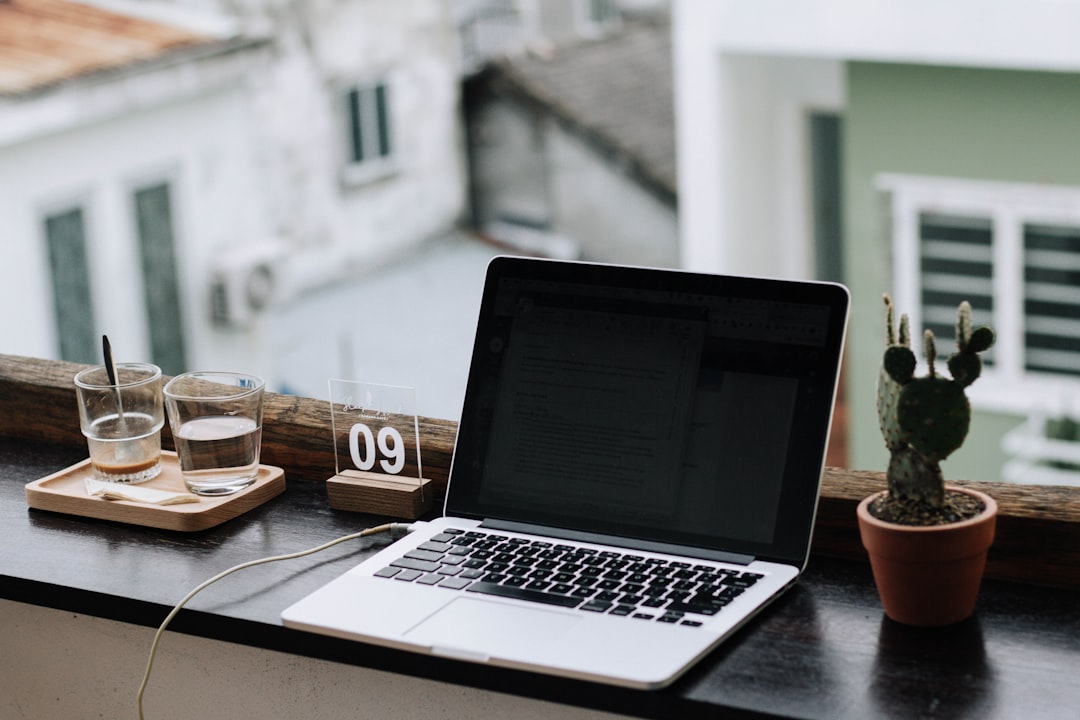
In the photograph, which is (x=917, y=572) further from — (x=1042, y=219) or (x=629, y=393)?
(x=1042, y=219)

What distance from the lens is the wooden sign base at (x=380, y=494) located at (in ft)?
4.31

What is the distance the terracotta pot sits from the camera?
40.8 inches

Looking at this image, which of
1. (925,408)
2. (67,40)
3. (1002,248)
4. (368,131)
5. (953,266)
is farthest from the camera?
(368,131)

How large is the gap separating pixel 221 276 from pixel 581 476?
278 inches

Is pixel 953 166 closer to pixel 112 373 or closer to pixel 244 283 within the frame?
pixel 244 283

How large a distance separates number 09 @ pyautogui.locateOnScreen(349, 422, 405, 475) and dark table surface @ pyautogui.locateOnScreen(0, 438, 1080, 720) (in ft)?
0.16

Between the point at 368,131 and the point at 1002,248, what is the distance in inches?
207

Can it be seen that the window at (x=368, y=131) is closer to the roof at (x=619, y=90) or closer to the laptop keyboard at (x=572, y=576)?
the roof at (x=619, y=90)

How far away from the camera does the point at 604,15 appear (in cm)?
1120

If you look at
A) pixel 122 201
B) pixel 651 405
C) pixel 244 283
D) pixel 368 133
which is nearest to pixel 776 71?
pixel 244 283

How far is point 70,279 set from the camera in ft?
24.4

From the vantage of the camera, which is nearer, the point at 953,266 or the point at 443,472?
the point at 443,472

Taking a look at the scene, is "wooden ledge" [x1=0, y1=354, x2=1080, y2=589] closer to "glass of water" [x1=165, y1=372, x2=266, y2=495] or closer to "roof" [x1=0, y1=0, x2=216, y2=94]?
"glass of water" [x1=165, y1=372, x2=266, y2=495]

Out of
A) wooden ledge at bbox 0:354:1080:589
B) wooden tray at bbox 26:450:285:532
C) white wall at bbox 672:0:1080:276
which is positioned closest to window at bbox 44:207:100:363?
white wall at bbox 672:0:1080:276
